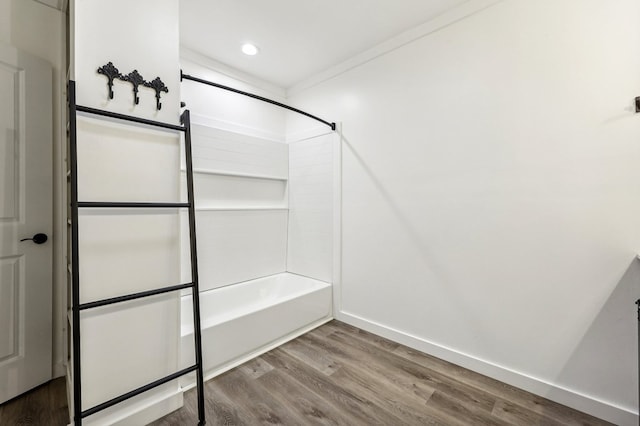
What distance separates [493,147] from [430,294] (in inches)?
46.0

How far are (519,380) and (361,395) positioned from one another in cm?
103

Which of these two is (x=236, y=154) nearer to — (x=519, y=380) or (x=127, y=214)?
(x=127, y=214)

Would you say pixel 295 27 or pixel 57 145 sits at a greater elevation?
pixel 295 27

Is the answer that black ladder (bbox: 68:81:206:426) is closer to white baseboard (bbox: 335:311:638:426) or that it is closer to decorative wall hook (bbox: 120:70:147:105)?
decorative wall hook (bbox: 120:70:147:105)

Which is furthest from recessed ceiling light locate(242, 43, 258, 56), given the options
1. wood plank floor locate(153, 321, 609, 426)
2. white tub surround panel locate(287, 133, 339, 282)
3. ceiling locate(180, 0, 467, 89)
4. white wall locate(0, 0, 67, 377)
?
wood plank floor locate(153, 321, 609, 426)

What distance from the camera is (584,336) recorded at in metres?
1.60

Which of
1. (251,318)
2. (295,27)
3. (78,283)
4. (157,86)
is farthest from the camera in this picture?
(295,27)

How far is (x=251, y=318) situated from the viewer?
2.13 metres

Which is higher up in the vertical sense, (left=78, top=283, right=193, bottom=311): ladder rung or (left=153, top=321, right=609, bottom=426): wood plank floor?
(left=78, top=283, right=193, bottom=311): ladder rung

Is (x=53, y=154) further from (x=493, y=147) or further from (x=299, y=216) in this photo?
(x=493, y=147)

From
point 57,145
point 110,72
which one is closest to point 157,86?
point 110,72

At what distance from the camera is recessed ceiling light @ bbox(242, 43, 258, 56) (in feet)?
8.15

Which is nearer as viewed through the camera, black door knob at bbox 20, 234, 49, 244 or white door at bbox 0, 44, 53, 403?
white door at bbox 0, 44, 53, 403

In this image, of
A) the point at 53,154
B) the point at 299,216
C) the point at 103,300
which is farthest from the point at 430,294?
A: the point at 53,154
